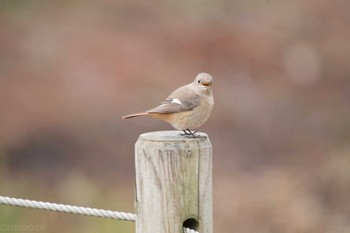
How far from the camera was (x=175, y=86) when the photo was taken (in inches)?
484

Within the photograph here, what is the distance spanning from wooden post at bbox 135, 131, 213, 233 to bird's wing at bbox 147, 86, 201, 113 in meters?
0.69

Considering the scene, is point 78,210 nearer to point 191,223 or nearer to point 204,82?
point 191,223

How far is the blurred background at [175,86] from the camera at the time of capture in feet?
30.5

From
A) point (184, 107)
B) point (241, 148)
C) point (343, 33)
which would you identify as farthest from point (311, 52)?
point (184, 107)

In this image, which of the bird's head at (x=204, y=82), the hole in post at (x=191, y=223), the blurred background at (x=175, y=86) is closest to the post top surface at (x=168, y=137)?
the hole in post at (x=191, y=223)

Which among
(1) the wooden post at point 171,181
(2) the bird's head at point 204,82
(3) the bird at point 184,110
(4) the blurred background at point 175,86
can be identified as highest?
(2) the bird's head at point 204,82

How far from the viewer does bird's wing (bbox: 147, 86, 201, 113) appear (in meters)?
3.95

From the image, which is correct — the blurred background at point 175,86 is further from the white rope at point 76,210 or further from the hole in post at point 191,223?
the hole in post at point 191,223

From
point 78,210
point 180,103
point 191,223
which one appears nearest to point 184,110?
point 180,103

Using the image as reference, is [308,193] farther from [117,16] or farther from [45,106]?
[117,16]

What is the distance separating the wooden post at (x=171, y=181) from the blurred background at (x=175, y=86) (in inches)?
160

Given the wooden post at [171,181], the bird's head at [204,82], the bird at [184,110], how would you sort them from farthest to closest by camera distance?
1. the bird's head at [204,82]
2. the bird at [184,110]
3. the wooden post at [171,181]

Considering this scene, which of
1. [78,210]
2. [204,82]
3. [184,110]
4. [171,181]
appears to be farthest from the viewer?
[204,82]

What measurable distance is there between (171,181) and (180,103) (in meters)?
0.83
